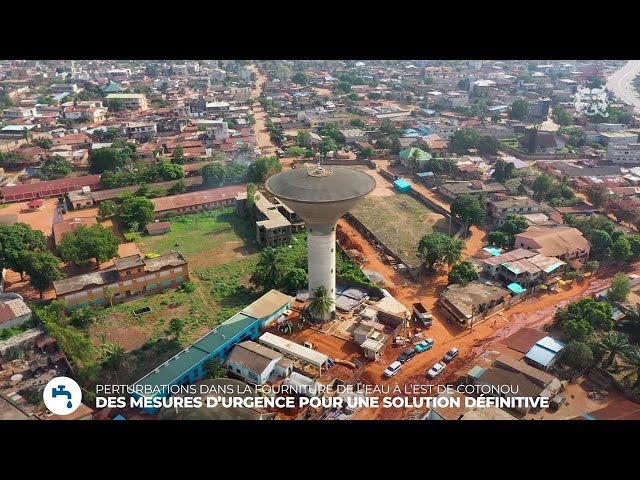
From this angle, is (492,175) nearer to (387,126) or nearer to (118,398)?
(387,126)

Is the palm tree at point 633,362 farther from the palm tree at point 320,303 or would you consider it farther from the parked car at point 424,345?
the palm tree at point 320,303

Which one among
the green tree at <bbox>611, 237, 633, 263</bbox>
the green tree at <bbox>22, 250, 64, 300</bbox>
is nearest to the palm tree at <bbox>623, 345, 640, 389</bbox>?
the green tree at <bbox>611, 237, 633, 263</bbox>

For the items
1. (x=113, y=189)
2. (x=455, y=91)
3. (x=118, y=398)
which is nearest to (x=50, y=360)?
(x=118, y=398)

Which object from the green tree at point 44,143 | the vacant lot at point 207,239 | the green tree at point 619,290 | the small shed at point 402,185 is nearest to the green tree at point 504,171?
the small shed at point 402,185

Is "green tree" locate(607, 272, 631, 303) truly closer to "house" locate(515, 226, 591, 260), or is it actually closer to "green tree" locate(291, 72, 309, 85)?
"house" locate(515, 226, 591, 260)

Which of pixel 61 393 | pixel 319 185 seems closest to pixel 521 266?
pixel 319 185

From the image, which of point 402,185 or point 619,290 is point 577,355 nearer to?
point 619,290
